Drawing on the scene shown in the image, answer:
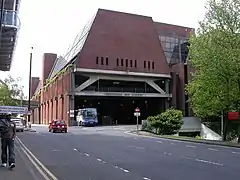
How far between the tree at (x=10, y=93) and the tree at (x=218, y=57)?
1902 inches

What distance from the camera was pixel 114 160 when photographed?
53.5ft

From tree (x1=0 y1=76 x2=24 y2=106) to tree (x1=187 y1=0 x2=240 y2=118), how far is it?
159ft

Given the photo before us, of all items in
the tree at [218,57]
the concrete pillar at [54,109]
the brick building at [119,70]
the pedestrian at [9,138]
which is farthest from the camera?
the concrete pillar at [54,109]

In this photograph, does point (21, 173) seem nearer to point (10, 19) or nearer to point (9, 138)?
point (9, 138)

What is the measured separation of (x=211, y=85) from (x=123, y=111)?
6858 cm

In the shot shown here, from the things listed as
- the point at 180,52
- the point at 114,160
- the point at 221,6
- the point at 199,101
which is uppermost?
the point at 180,52

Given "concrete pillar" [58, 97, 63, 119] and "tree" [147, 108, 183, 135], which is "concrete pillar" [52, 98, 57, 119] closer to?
"concrete pillar" [58, 97, 63, 119]

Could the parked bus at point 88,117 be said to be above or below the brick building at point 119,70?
below

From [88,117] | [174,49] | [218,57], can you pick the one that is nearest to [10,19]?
[218,57]

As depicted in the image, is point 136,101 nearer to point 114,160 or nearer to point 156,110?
point 156,110

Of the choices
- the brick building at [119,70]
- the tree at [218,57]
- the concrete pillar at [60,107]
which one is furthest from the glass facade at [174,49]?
the tree at [218,57]

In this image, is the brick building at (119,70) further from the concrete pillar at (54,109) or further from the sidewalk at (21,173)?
the sidewalk at (21,173)

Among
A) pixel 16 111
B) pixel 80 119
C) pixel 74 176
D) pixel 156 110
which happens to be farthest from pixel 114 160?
pixel 156 110

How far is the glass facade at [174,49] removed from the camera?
97.4 metres
